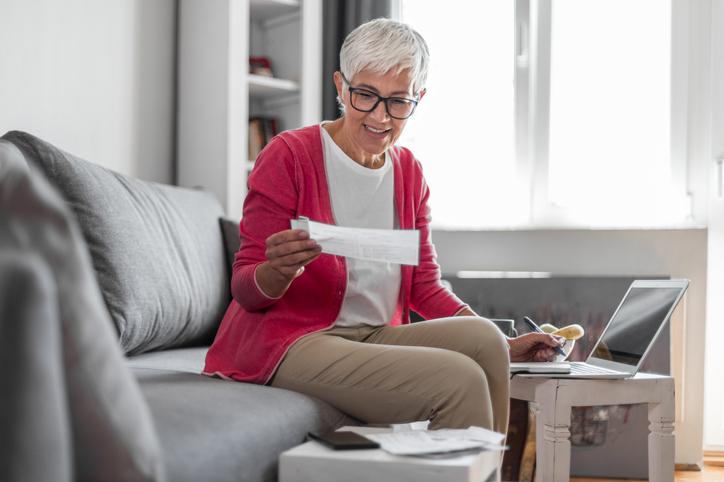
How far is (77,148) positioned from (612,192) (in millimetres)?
1968

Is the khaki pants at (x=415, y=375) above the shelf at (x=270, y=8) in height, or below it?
below

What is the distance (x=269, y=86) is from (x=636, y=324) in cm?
175

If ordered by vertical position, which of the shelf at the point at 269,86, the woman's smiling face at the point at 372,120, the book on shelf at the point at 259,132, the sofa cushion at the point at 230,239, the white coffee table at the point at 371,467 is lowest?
the white coffee table at the point at 371,467

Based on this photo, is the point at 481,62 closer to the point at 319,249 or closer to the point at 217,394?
the point at 319,249

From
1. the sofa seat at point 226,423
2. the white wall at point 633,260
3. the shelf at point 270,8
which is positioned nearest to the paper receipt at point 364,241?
the sofa seat at point 226,423

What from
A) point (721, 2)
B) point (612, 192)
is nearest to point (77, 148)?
point (612, 192)

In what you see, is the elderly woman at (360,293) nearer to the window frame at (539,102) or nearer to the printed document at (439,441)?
the printed document at (439,441)

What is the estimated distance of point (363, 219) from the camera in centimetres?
140

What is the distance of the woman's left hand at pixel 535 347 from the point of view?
141cm

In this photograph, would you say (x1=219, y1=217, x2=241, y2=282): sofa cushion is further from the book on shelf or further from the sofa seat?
the sofa seat

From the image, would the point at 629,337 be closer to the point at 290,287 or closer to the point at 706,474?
the point at 290,287

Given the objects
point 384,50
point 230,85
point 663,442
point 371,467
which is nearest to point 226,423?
point 371,467

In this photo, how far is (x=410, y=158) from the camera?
156cm

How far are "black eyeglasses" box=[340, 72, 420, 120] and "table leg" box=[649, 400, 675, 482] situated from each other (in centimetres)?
86
